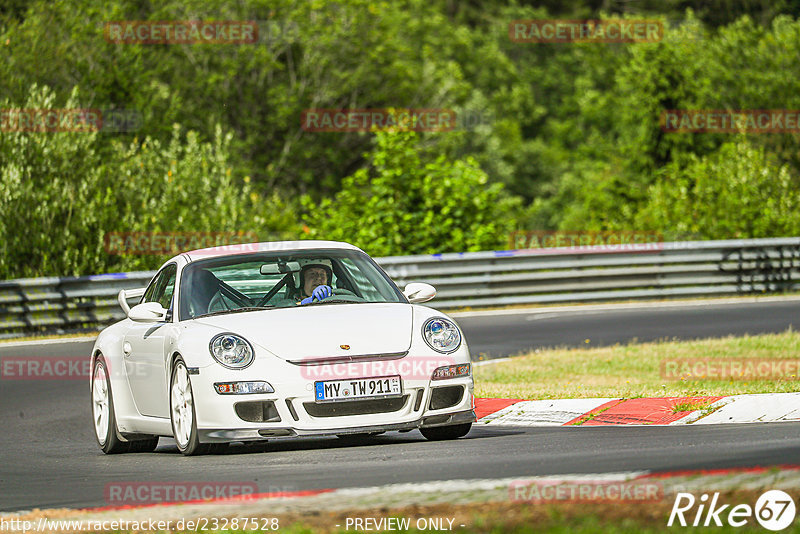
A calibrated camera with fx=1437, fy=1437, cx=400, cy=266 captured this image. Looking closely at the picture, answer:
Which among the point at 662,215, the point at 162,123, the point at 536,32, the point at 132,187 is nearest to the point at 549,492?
the point at 132,187

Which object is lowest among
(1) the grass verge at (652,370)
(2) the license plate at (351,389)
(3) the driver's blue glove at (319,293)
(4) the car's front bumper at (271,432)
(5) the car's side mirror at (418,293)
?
(1) the grass verge at (652,370)

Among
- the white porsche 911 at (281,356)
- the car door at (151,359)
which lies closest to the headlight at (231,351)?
the white porsche 911 at (281,356)

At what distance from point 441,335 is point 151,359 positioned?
6.55 ft

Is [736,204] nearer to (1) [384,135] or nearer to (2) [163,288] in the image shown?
(1) [384,135]

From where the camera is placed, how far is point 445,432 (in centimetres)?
948

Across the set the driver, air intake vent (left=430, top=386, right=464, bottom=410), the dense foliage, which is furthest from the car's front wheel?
the dense foliage

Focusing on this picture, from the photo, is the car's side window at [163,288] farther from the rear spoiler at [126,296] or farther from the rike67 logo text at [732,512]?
the rike67 logo text at [732,512]

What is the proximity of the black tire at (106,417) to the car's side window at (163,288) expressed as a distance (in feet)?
1.92

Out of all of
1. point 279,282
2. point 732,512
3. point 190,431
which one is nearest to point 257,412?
point 190,431

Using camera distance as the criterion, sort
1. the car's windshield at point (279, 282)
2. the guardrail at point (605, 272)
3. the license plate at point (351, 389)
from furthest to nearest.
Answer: the guardrail at point (605, 272), the car's windshield at point (279, 282), the license plate at point (351, 389)

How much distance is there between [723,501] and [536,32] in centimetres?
7165

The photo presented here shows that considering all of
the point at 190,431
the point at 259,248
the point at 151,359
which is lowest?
the point at 190,431

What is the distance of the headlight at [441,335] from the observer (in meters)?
9.04

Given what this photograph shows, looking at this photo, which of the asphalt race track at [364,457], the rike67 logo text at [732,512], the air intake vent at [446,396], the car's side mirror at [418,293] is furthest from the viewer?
the car's side mirror at [418,293]
